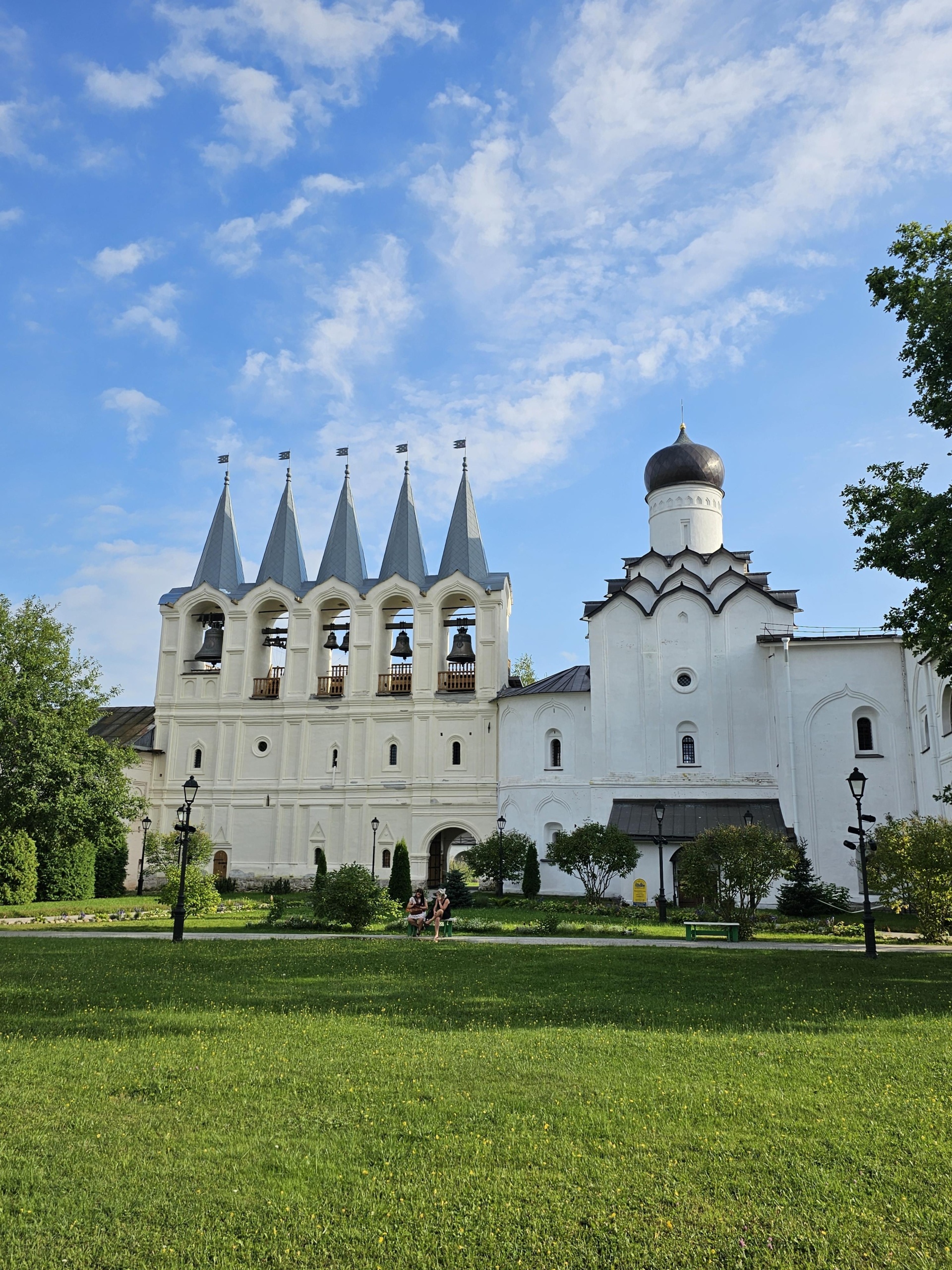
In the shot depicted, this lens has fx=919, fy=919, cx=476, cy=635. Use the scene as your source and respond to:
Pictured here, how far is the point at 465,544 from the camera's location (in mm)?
39094

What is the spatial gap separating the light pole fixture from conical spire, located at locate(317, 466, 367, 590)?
9922 mm

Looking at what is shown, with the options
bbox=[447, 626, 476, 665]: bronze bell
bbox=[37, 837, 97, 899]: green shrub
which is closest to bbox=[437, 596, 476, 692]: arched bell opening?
bbox=[447, 626, 476, 665]: bronze bell

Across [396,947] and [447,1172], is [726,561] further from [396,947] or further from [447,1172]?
[447,1172]

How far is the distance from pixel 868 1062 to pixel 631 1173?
10.9ft

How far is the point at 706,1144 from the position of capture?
17.9ft

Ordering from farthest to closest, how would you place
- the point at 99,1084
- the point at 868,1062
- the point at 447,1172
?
the point at 868,1062
the point at 99,1084
the point at 447,1172

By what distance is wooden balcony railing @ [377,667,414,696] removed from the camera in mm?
37812

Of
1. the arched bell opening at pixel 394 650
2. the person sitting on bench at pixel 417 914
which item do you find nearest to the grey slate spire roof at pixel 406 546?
the arched bell opening at pixel 394 650

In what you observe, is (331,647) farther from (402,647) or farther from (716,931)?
(716,931)

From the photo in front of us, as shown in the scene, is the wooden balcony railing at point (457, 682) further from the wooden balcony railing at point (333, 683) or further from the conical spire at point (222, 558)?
the conical spire at point (222, 558)

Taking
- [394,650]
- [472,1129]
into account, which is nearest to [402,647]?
[394,650]

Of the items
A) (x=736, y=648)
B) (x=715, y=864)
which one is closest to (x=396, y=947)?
(x=715, y=864)

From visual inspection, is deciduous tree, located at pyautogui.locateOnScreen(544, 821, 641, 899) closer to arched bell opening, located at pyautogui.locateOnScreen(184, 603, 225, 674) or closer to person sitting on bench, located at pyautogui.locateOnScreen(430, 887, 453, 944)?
person sitting on bench, located at pyautogui.locateOnScreen(430, 887, 453, 944)

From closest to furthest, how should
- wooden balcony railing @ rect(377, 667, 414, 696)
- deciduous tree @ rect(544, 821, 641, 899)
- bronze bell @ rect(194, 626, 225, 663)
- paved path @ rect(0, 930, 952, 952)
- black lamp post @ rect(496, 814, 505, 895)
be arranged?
paved path @ rect(0, 930, 952, 952)
deciduous tree @ rect(544, 821, 641, 899)
black lamp post @ rect(496, 814, 505, 895)
wooden balcony railing @ rect(377, 667, 414, 696)
bronze bell @ rect(194, 626, 225, 663)
